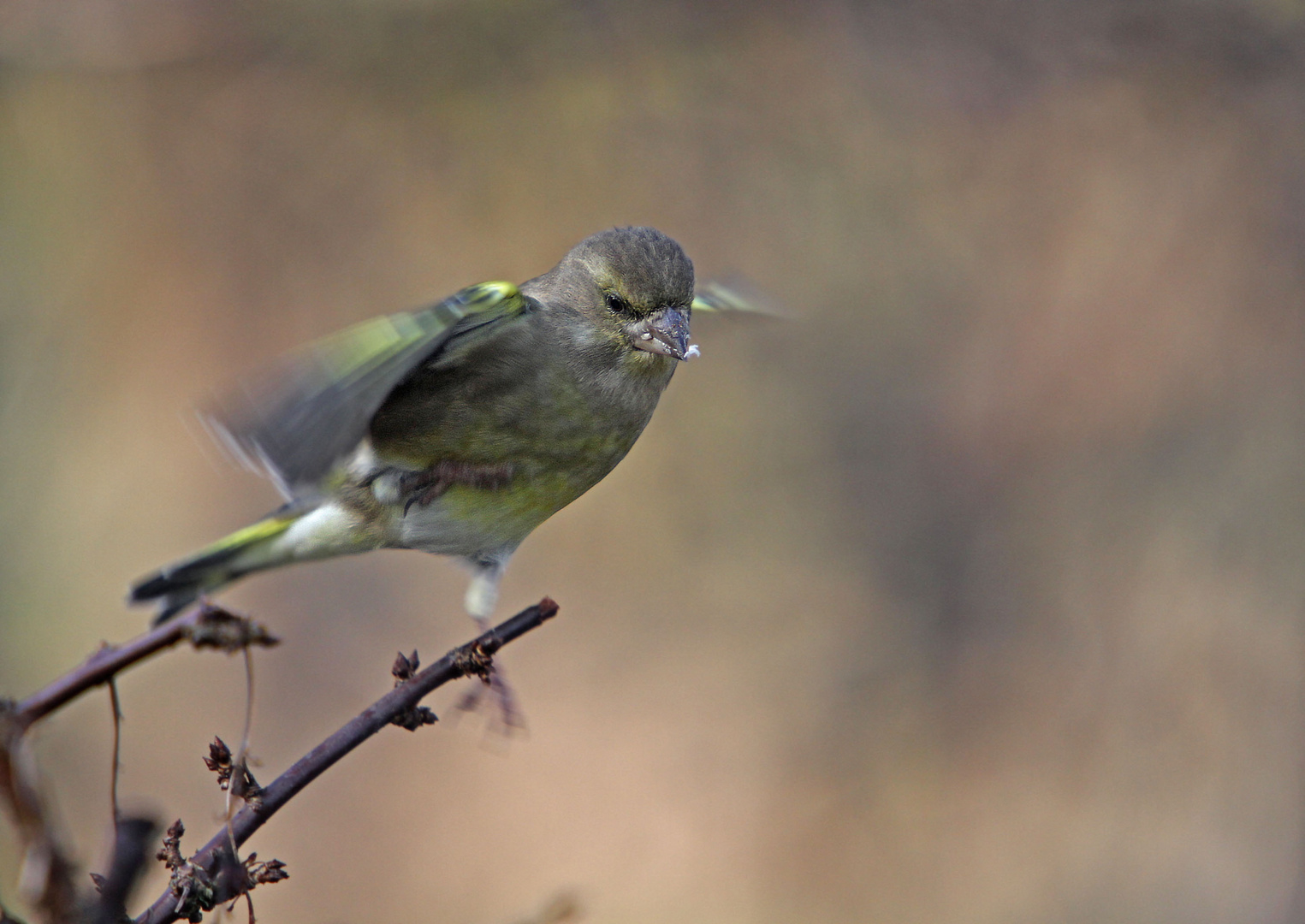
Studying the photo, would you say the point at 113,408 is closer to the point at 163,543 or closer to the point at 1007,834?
the point at 163,543

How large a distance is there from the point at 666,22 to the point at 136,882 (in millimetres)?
8280

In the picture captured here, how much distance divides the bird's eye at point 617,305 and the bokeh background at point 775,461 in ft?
14.0

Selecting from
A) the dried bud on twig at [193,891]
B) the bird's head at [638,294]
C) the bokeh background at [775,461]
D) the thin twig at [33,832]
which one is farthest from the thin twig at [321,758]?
the bokeh background at [775,461]

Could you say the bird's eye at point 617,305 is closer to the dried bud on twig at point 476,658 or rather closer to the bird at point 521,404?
the bird at point 521,404

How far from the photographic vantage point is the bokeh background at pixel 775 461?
24.2 ft

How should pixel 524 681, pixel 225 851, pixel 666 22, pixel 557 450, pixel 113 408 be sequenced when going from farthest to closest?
pixel 113 408, pixel 666 22, pixel 524 681, pixel 557 450, pixel 225 851

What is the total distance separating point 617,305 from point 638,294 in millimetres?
94

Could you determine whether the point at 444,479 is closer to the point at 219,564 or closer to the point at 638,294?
the point at 638,294

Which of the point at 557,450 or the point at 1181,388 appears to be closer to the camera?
the point at 557,450

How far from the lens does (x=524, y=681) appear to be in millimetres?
7961

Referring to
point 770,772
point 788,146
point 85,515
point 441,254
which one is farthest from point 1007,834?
point 85,515

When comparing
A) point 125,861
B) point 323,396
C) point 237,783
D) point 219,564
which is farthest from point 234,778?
point 219,564

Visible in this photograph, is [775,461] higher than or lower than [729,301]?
higher

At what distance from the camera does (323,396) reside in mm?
2703
